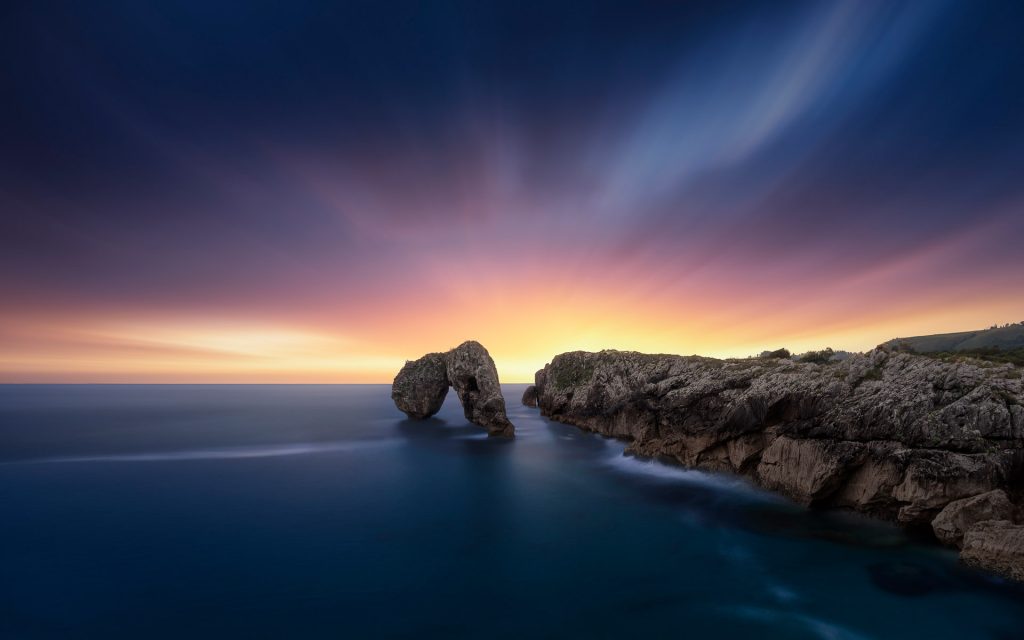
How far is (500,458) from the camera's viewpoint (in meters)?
34.2

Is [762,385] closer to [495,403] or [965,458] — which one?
[965,458]

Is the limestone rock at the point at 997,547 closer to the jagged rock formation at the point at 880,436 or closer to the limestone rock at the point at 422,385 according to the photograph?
the jagged rock formation at the point at 880,436

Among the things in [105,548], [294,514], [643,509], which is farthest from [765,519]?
[105,548]

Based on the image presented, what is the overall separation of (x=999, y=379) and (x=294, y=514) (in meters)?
34.7

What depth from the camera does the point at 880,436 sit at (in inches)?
709

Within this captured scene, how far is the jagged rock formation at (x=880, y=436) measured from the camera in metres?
15.2

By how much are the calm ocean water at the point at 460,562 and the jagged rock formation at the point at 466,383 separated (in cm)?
1772

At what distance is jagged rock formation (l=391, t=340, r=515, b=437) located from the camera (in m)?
46.1

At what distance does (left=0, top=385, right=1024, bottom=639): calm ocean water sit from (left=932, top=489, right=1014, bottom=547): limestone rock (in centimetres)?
79

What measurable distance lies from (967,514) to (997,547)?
4.90 feet

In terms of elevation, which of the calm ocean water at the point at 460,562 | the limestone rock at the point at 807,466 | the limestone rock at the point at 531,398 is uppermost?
the limestone rock at the point at 531,398

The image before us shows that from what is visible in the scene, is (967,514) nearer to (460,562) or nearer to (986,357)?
(986,357)

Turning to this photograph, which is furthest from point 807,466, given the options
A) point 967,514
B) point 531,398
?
point 531,398

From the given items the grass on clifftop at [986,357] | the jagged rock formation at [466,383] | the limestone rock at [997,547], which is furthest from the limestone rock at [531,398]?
the limestone rock at [997,547]
